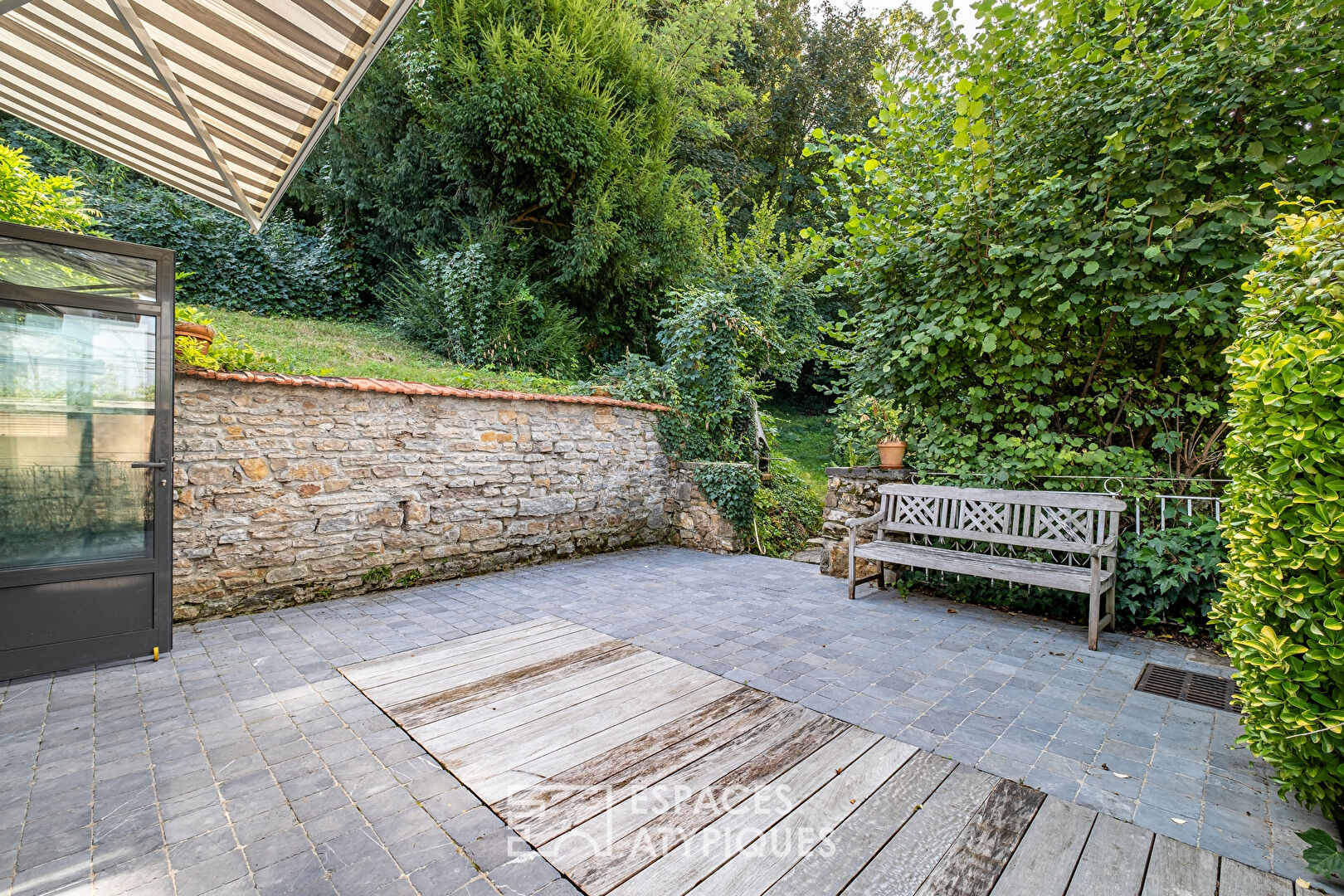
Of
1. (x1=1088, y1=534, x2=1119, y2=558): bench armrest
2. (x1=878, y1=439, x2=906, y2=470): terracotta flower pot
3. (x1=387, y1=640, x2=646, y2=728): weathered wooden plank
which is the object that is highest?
(x1=878, y1=439, x2=906, y2=470): terracotta flower pot

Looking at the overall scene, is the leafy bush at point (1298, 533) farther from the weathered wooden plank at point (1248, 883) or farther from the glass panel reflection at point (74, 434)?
the glass panel reflection at point (74, 434)

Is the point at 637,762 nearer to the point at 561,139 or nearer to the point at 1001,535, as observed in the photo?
the point at 1001,535

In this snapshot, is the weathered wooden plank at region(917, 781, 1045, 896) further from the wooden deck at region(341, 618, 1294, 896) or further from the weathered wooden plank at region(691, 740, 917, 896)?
the weathered wooden plank at region(691, 740, 917, 896)

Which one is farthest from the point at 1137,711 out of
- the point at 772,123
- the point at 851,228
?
the point at 772,123

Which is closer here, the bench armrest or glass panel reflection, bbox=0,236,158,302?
glass panel reflection, bbox=0,236,158,302

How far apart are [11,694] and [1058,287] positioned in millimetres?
6410

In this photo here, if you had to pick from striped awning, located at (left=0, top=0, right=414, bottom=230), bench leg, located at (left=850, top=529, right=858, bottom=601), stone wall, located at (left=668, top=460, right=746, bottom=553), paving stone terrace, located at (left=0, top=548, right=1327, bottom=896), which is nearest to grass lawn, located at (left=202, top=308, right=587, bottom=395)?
stone wall, located at (left=668, top=460, right=746, bottom=553)

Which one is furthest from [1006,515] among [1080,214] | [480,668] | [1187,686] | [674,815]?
[480,668]

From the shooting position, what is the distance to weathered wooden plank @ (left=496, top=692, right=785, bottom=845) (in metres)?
1.92

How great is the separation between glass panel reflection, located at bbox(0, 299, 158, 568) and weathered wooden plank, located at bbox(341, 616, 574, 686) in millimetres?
1506

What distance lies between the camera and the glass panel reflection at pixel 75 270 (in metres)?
3.03

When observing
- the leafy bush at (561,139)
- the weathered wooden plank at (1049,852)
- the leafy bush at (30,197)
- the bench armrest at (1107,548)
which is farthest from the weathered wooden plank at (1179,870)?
the leafy bush at (561,139)

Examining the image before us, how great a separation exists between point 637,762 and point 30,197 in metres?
4.83

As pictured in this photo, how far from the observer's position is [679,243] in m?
9.75
